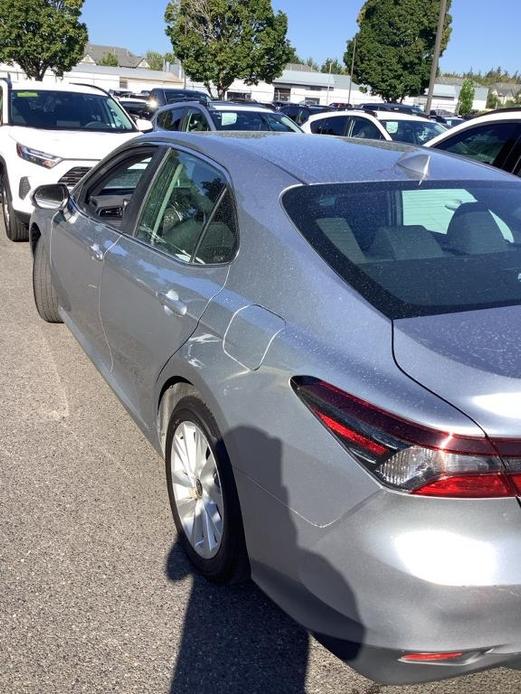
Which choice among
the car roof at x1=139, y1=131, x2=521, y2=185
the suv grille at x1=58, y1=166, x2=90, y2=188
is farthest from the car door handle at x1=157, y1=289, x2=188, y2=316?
the suv grille at x1=58, y1=166, x2=90, y2=188

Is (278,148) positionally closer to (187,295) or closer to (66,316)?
(187,295)

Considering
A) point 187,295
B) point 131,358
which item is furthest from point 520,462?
point 131,358

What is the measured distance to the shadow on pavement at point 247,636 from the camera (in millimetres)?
1993

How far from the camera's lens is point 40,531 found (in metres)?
2.90

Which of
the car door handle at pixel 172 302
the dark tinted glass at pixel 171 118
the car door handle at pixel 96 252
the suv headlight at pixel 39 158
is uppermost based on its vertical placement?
the dark tinted glass at pixel 171 118

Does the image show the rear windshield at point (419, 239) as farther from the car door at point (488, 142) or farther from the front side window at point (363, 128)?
the front side window at point (363, 128)

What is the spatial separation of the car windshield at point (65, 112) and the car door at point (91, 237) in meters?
4.51

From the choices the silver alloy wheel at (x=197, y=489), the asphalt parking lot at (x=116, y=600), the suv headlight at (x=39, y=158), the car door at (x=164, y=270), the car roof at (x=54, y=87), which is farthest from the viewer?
the car roof at (x=54, y=87)

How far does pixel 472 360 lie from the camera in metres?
1.72

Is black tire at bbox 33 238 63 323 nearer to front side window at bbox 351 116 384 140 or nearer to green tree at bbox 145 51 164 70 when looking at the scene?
front side window at bbox 351 116 384 140

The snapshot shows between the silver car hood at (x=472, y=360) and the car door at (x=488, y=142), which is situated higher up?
the car door at (x=488, y=142)

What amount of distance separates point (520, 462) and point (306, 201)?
1191 millimetres

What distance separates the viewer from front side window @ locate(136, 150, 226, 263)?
9.12 feet

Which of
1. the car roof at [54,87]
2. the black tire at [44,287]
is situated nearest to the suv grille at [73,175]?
the car roof at [54,87]
